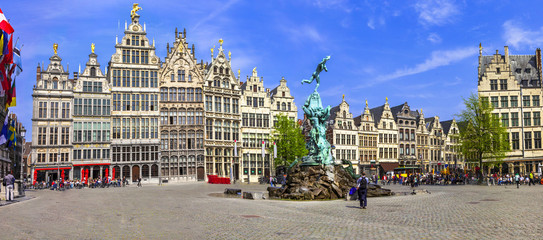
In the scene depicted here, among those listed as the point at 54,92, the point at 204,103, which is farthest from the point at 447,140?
the point at 54,92

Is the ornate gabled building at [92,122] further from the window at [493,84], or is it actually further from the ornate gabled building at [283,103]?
the window at [493,84]

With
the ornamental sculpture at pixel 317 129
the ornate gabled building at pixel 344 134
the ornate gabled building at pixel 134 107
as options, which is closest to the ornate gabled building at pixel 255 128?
the ornate gabled building at pixel 344 134

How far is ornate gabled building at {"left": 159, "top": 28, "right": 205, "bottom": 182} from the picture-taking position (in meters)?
63.5

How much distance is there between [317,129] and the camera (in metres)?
34.0

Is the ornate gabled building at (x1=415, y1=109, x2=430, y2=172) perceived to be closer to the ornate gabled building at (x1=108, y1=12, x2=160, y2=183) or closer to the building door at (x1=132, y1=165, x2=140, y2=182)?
the ornate gabled building at (x1=108, y1=12, x2=160, y2=183)

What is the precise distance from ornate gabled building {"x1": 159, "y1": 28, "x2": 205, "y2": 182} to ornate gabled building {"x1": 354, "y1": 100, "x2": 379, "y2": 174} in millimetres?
29819

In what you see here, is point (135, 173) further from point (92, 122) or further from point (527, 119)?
point (527, 119)

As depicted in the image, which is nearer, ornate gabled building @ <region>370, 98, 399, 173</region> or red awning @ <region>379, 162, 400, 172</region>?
red awning @ <region>379, 162, 400, 172</region>

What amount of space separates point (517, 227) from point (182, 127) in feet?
178

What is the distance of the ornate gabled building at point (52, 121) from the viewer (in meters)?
58.5

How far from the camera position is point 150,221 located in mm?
15492

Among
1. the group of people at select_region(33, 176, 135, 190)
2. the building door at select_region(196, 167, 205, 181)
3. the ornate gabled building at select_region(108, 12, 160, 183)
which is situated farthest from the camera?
the building door at select_region(196, 167, 205, 181)

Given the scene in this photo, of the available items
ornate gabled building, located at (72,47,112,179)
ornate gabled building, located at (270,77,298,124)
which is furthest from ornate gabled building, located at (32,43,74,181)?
ornate gabled building, located at (270,77,298,124)

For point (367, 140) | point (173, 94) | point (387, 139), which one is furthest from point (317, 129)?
point (387, 139)
